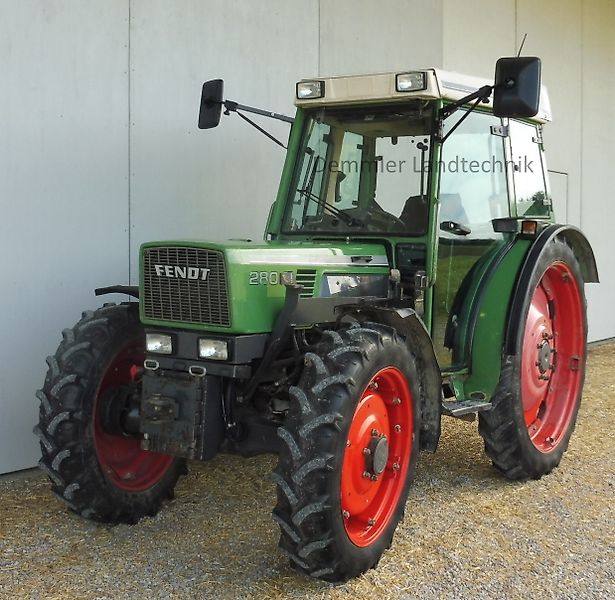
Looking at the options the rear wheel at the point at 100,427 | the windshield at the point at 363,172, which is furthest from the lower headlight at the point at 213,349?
the windshield at the point at 363,172

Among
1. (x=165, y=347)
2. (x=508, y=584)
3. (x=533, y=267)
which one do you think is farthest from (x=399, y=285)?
(x=508, y=584)

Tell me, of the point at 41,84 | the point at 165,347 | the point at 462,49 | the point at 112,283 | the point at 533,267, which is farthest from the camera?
the point at 462,49

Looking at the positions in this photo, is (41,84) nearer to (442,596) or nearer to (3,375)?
(3,375)

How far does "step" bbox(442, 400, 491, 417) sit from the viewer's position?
4047mm

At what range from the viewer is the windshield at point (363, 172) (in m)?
4.21

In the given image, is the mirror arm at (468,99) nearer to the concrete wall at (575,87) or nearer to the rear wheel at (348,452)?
the rear wheel at (348,452)

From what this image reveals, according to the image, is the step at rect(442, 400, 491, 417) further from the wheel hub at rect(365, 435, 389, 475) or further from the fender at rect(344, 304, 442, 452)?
the wheel hub at rect(365, 435, 389, 475)

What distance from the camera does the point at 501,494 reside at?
4.54 meters

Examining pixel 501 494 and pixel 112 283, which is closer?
pixel 501 494

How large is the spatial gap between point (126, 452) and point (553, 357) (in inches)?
105

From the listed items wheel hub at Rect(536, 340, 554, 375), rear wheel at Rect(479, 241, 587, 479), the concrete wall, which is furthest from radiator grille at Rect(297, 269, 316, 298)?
the concrete wall

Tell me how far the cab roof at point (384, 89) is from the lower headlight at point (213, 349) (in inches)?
60.3

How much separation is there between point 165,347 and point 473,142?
2.06 meters

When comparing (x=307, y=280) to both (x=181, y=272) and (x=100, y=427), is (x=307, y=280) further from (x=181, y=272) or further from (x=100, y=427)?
(x=100, y=427)
